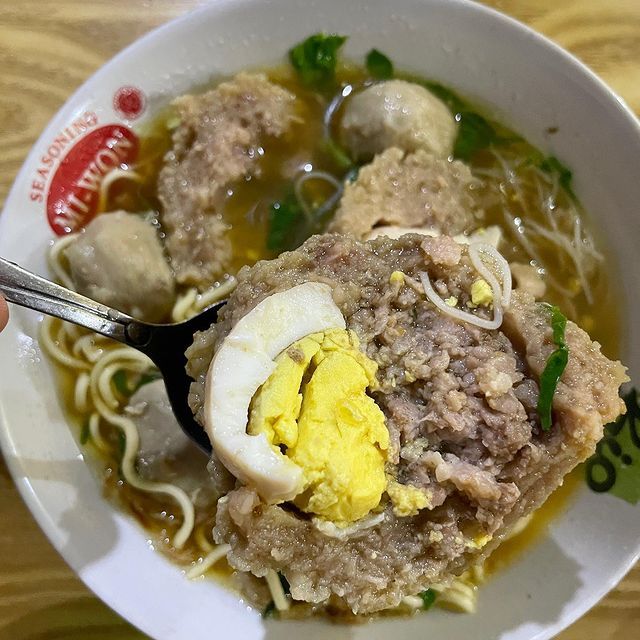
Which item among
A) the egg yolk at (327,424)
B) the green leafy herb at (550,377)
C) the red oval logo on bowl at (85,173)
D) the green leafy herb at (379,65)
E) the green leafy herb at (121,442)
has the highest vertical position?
the green leafy herb at (379,65)

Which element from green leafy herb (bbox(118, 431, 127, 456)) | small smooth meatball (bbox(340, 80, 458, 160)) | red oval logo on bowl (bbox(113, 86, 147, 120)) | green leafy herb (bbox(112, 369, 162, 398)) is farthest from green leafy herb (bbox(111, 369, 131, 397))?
small smooth meatball (bbox(340, 80, 458, 160))

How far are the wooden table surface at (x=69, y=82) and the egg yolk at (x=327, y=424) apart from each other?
1160 mm

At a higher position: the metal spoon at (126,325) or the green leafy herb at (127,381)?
the metal spoon at (126,325)

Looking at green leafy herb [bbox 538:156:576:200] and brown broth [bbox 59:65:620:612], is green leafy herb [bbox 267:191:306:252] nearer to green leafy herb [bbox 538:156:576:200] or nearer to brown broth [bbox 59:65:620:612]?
brown broth [bbox 59:65:620:612]

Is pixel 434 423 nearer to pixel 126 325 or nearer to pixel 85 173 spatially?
pixel 126 325

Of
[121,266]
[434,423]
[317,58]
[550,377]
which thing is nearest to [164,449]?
[121,266]

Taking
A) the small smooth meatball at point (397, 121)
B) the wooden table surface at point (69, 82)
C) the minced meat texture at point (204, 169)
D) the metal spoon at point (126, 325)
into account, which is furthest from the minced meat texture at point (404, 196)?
the wooden table surface at point (69, 82)

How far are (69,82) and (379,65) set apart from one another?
1159 mm

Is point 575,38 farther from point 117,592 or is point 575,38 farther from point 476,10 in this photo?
point 117,592

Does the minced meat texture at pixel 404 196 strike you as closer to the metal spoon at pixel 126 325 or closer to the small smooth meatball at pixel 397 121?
the small smooth meatball at pixel 397 121

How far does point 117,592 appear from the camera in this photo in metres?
1.93

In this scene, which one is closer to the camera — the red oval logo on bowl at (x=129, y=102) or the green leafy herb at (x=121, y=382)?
the red oval logo on bowl at (x=129, y=102)

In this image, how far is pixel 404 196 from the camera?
7.67 ft

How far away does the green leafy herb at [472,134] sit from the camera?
247 centimetres
